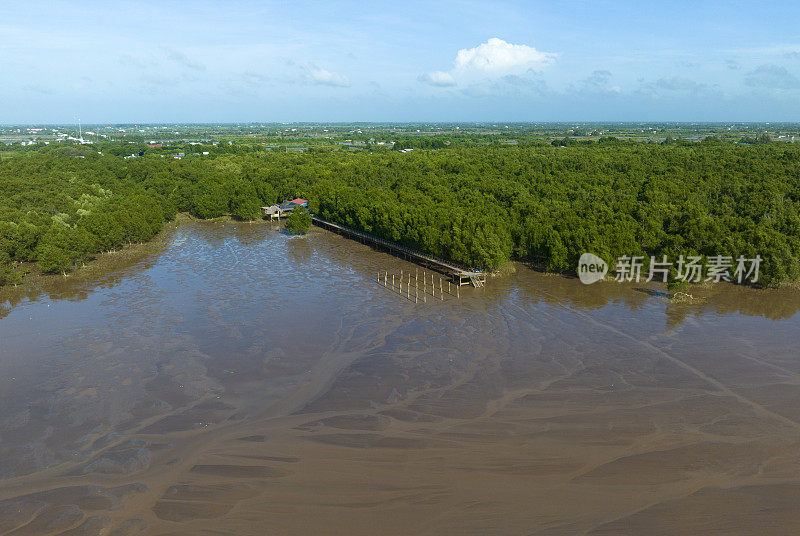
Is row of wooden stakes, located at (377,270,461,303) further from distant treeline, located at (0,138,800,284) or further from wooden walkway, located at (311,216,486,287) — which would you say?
distant treeline, located at (0,138,800,284)

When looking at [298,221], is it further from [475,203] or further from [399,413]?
[399,413]

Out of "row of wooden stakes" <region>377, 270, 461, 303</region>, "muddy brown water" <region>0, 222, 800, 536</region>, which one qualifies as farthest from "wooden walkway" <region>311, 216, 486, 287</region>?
"muddy brown water" <region>0, 222, 800, 536</region>

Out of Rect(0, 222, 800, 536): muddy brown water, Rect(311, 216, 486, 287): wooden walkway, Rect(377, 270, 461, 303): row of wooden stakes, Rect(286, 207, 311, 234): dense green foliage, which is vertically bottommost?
Rect(0, 222, 800, 536): muddy brown water

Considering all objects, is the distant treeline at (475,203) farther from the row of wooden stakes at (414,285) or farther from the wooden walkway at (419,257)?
the row of wooden stakes at (414,285)

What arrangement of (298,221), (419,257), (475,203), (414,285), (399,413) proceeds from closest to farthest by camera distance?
(399,413) → (414,285) → (419,257) → (475,203) → (298,221)

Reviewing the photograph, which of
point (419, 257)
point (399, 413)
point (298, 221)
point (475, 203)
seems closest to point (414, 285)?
point (419, 257)

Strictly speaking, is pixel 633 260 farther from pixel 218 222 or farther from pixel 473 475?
pixel 218 222
